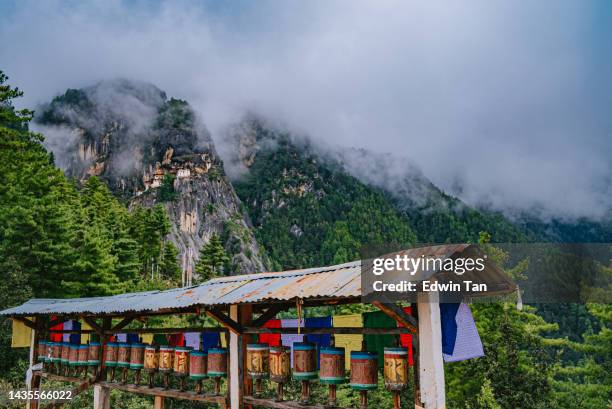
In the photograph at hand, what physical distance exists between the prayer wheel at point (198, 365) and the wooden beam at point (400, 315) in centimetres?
369

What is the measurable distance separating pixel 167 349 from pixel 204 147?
9193cm

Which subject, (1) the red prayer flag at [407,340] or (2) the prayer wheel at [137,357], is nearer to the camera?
(1) the red prayer flag at [407,340]

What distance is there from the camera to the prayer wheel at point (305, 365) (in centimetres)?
640

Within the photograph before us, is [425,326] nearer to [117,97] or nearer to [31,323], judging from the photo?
[31,323]

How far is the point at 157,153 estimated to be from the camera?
3632 inches

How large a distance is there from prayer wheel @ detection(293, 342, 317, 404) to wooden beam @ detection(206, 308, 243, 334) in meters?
1.18

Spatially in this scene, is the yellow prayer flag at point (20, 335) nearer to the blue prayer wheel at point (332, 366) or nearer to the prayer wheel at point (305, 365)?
the prayer wheel at point (305, 365)

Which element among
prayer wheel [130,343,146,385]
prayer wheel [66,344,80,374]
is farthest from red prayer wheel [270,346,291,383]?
prayer wheel [66,344,80,374]

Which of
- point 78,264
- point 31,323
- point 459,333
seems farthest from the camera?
point 78,264

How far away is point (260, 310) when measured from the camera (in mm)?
8430

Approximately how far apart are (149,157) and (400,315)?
91.2 metres

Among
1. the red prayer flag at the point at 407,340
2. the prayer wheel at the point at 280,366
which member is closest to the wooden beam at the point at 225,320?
the prayer wheel at the point at 280,366

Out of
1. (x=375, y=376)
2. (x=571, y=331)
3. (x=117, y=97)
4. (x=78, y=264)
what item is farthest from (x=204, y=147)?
(x=375, y=376)

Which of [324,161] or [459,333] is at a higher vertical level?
[324,161]
